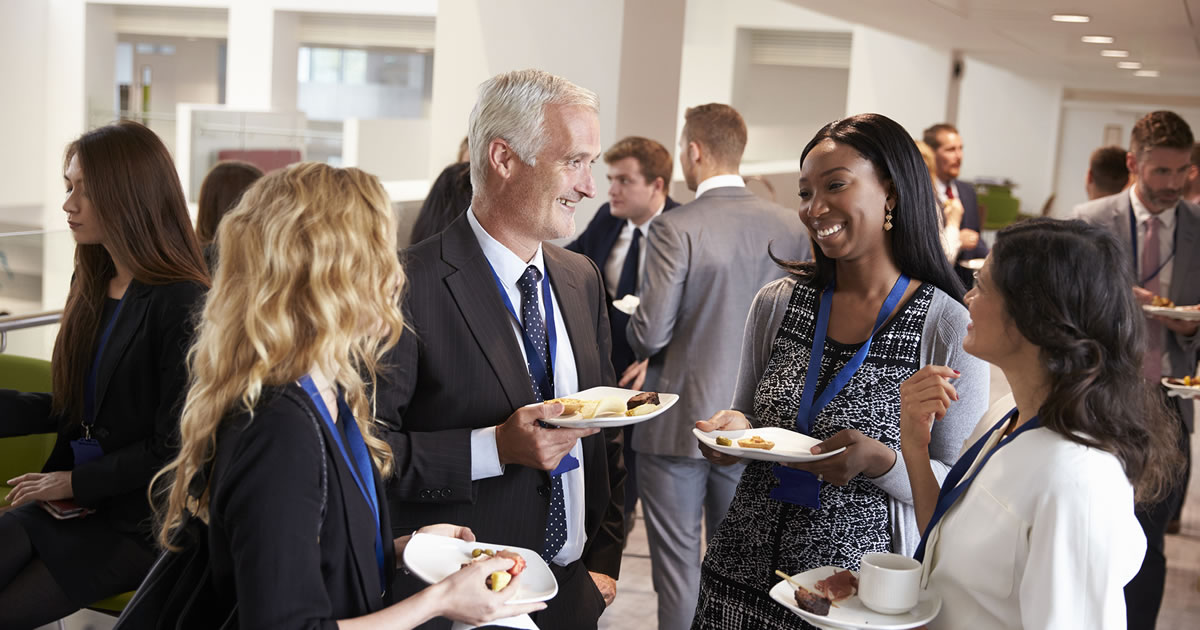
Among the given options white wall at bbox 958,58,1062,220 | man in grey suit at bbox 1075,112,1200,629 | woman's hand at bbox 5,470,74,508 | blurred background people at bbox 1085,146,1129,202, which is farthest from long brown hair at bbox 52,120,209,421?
white wall at bbox 958,58,1062,220

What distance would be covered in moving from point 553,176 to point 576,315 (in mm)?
288

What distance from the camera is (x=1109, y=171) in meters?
5.15

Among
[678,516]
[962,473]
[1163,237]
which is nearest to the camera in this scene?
[962,473]

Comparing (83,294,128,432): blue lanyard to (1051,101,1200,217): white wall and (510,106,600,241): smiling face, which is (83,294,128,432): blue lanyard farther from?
(1051,101,1200,217): white wall

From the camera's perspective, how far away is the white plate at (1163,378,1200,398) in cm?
329

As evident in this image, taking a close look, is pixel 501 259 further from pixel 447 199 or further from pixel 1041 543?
pixel 447 199

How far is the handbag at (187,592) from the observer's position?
4.06ft

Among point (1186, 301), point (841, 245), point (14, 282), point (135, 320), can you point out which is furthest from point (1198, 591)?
point (14, 282)

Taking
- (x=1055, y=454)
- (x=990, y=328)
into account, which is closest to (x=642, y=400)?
(x=990, y=328)

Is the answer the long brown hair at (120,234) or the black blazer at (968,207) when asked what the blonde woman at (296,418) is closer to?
the long brown hair at (120,234)

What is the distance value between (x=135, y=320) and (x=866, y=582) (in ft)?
5.62

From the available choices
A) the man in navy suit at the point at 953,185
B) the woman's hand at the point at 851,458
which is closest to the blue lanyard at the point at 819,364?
the woman's hand at the point at 851,458

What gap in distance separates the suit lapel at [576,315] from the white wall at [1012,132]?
18.1 meters

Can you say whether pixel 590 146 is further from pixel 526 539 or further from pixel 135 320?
pixel 135 320
